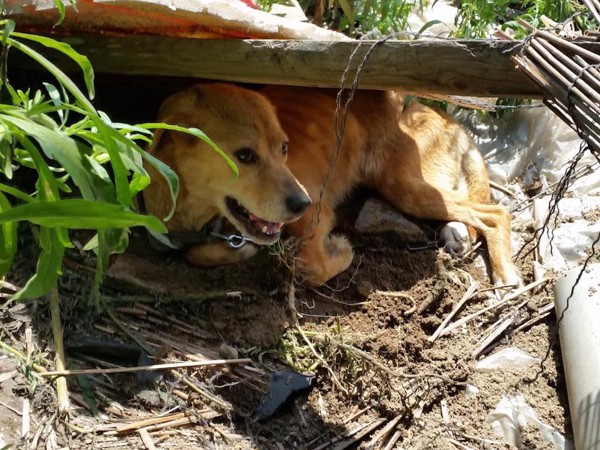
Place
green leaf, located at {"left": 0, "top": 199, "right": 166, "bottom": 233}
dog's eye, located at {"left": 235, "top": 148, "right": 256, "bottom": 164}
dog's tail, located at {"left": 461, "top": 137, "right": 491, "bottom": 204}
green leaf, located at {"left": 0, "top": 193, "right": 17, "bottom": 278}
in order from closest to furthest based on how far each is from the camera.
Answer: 1. green leaf, located at {"left": 0, "top": 199, "right": 166, "bottom": 233}
2. green leaf, located at {"left": 0, "top": 193, "right": 17, "bottom": 278}
3. dog's eye, located at {"left": 235, "top": 148, "right": 256, "bottom": 164}
4. dog's tail, located at {"left": 461, "top": 137, "right": 491, "bottom": 204}

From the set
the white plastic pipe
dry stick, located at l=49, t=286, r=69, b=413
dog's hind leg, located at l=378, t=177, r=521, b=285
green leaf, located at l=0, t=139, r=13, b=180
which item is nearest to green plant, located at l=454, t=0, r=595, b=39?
dog's hind leg, located at l=378, t=177, r=521, b=285

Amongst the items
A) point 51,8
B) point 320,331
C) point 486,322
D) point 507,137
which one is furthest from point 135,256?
point 507,137

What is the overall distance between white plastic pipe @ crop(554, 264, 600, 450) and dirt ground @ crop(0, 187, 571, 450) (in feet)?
0.49

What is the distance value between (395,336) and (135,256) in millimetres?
1140

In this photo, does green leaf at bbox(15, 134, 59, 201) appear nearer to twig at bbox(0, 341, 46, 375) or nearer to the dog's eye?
twig at bbox(0, 341, 46, 375)

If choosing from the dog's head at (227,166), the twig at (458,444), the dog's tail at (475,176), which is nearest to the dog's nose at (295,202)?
the dog's head at (227,166)

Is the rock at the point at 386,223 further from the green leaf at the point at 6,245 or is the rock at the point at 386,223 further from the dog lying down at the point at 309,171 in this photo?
the green leaf at the point at 6,245

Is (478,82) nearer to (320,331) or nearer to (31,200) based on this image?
(320,331)

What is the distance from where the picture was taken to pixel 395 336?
349 centimetres

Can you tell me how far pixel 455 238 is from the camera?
425cm

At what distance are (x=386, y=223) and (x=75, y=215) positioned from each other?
9.67ft

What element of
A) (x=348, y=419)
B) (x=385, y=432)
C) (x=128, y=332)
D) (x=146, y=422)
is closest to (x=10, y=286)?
(x=128, y=332)

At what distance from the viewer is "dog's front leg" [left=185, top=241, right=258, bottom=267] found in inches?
144

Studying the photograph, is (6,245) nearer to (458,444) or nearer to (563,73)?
(563,73)
